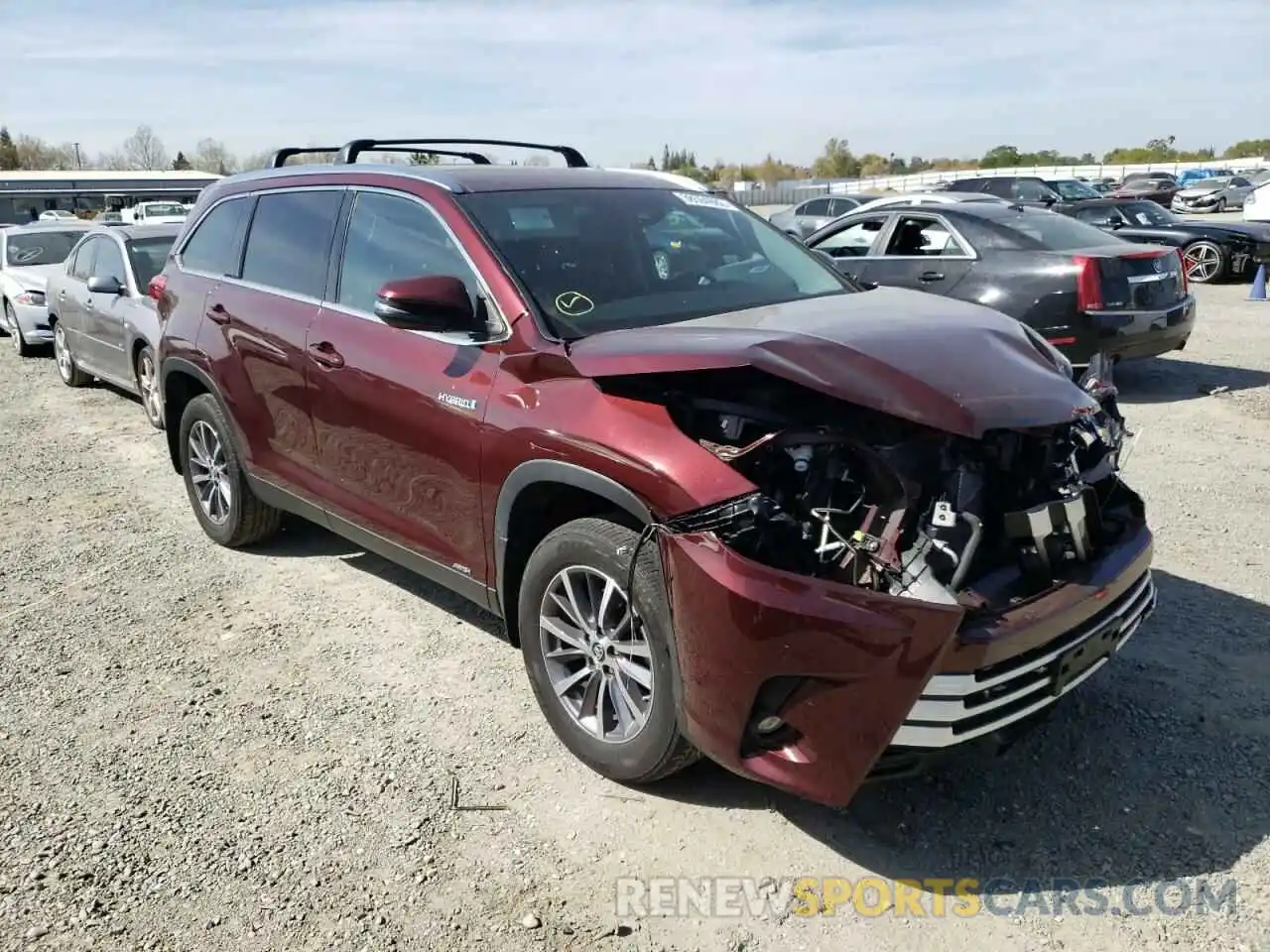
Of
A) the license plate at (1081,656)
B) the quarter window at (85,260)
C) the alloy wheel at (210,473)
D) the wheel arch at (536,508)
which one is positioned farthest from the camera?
the quarter window at (85,260)

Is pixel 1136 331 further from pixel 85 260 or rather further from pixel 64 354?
pixel 64 354

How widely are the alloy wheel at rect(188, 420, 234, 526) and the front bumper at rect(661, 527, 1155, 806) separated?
352 cm

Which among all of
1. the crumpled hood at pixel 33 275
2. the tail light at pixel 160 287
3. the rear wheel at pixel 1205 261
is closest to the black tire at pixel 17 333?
the crumpled hood at pixel 33 275

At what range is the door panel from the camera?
11.9 feet

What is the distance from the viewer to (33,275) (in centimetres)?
1244

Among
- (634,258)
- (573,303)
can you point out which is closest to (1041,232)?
(634,258)

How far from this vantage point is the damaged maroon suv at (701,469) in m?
2.69

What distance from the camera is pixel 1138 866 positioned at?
113 inches

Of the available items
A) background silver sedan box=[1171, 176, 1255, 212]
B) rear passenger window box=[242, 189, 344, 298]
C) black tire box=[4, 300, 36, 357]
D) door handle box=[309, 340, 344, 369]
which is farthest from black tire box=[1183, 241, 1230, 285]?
background silver sedan box=[1171, 176, 1255, 212]

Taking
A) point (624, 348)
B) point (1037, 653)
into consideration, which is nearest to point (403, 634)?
point (624, 348)

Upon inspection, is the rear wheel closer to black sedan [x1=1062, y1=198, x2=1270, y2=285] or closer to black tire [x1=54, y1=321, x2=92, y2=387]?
black sedan [x1=1062, y1=198, x2=1270, y2=285]

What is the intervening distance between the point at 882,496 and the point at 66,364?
10320 mm

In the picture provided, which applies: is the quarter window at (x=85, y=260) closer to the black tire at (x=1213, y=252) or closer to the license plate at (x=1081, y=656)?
the license plate at (x=1081, y=656)

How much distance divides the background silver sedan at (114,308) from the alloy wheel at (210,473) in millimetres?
2340
